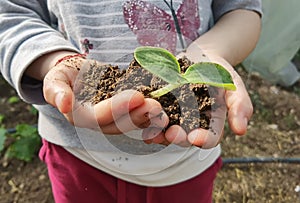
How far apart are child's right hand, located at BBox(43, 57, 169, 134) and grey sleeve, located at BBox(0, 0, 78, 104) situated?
0.42 ft

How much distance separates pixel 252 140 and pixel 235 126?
1.17 meters

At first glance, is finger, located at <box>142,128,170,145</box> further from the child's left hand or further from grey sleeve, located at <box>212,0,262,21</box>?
grey sleeve, located at <box>212,0,262,21</box>

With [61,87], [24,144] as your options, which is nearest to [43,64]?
[61,87]

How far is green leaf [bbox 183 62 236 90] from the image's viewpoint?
0.66m

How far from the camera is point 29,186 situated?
158 cm

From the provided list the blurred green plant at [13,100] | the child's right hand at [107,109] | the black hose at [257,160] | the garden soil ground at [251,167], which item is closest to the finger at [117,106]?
the child's right hand at [107,109]

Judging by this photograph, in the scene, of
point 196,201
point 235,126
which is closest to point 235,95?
point 235,126

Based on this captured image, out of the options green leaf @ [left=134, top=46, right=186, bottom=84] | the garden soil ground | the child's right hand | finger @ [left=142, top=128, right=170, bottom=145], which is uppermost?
green leaf @ [left=134, top=46, right=186, bottom=84]

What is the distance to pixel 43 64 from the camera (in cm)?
81

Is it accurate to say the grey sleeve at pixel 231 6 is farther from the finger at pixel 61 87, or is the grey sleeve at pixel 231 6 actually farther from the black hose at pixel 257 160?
the black hose at pixel 257 160

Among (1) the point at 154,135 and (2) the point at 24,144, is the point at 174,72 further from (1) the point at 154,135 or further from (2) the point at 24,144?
(2) the point at 24,144

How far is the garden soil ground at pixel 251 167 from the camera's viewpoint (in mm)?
1556

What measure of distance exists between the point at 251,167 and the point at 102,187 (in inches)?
33.3

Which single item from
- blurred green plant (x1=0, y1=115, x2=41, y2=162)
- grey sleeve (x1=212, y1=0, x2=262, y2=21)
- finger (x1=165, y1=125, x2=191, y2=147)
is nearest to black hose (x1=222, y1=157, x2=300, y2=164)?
blurred green plant (x1=0, y1=115, x2=41, y2=162)
